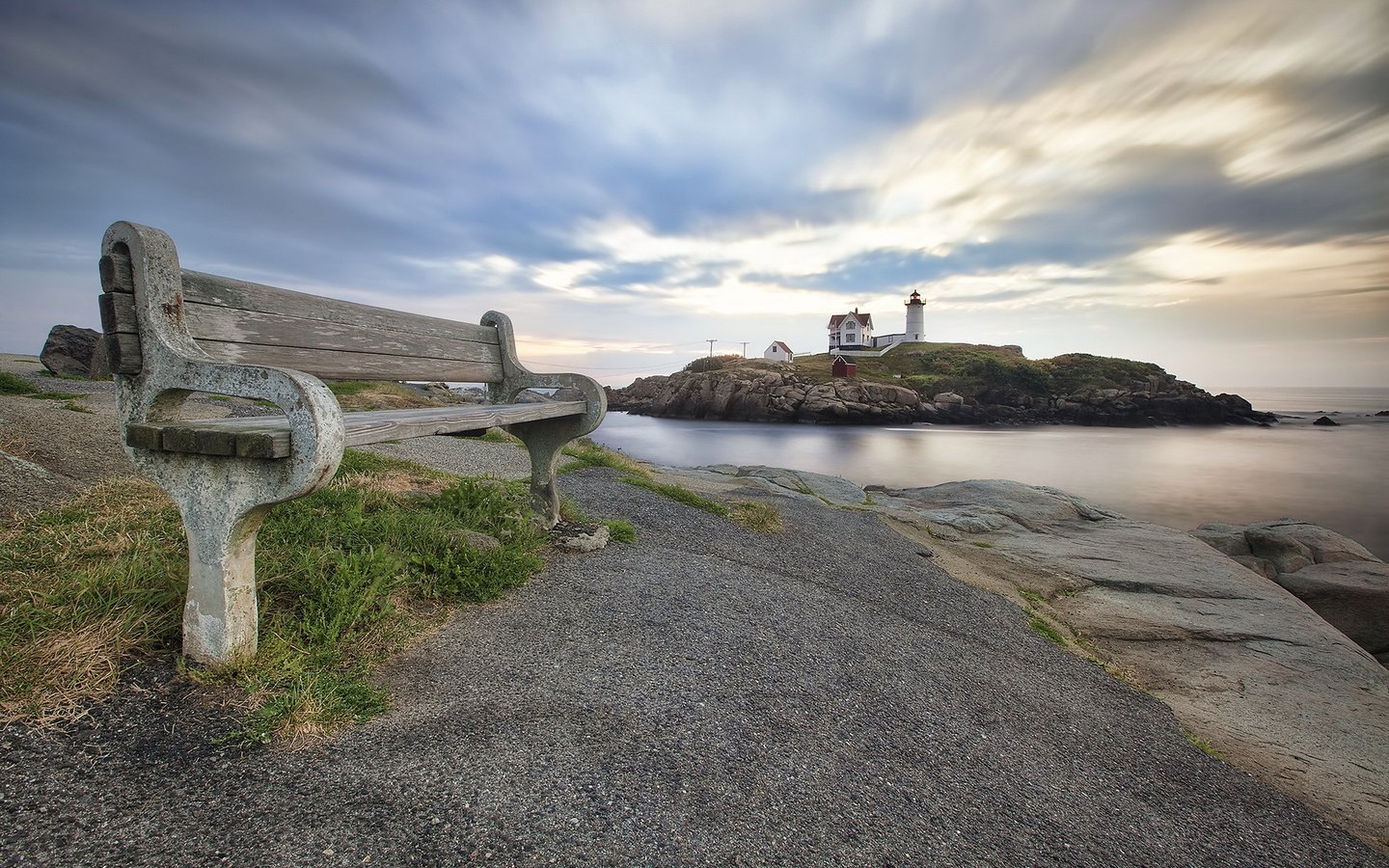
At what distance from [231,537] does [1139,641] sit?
7062 millimetres

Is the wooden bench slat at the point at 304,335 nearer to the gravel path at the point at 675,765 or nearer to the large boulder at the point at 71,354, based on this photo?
the gravel path at the point at 675,765

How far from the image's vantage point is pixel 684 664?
325 cm

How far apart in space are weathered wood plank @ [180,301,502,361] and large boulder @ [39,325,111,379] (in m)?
23.3

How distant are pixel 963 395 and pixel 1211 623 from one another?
55037 millimetres

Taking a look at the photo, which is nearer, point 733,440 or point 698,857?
point 698,857

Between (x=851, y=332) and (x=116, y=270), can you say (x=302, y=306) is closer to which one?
(x=116, y=270)

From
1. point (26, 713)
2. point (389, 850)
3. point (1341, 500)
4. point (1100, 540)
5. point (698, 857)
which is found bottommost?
point (1341, 500)

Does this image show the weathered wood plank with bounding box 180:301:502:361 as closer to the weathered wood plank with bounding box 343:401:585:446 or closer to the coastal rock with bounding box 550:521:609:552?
the weathered wood plank with bounding box 343:401:585:446

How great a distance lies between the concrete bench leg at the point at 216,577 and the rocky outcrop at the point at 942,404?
48.8m

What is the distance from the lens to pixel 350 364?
3.44 m

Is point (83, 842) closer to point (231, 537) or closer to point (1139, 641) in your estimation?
point (231, 537)

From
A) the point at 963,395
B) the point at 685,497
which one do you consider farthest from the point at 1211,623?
the point at 963,395

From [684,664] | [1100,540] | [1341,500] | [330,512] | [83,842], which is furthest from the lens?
[1341,500]

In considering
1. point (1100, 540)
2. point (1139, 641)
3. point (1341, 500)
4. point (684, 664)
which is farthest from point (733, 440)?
point (684, 664)
